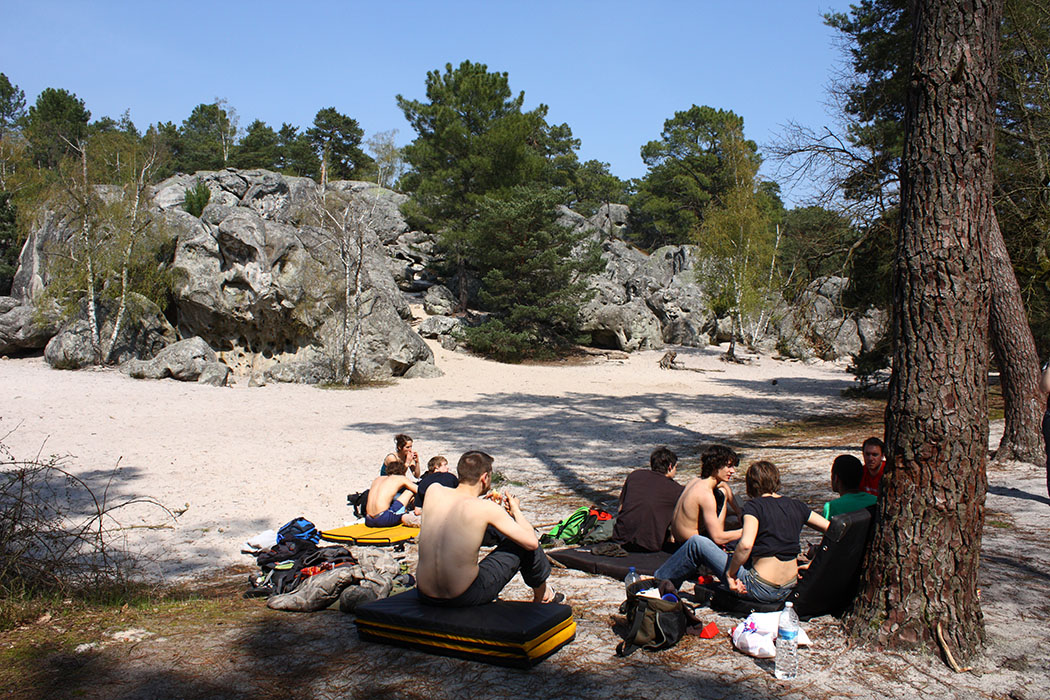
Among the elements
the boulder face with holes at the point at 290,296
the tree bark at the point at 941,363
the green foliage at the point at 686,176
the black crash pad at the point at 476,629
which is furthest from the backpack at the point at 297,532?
the green foliage at the point at 686,176

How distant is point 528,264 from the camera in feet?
88.7

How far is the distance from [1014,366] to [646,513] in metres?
5.67

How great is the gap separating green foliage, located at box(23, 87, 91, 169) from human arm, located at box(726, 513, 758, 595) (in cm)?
4535

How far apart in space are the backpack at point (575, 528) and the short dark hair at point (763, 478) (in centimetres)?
197

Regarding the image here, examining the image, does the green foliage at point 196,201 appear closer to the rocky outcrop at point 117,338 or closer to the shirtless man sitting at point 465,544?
the rocky outcrop at point 117,338

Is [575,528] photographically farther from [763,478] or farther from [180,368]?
[180,368]

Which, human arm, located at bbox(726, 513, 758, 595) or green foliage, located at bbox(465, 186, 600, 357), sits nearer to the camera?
human arm, located at bbox(726, 513, 758, 595)

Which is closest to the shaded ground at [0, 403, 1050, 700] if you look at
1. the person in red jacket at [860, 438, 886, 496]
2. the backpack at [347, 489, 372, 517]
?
the person in red jacket at [860, 438, 886, 496]

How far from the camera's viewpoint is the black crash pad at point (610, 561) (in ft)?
16.4

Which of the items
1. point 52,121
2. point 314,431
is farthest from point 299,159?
point 314,431

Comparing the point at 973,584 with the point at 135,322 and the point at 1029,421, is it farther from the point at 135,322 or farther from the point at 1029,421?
the point at 135,322

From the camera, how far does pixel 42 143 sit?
40000mm

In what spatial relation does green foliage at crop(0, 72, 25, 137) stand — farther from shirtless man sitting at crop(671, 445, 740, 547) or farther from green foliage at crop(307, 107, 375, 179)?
shirtless man sitting at crop(671, 445, 740, 547)

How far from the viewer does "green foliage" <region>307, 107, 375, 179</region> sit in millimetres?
47438
